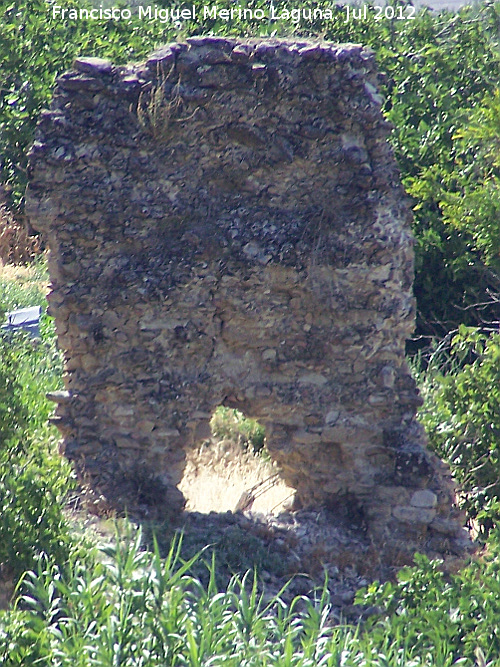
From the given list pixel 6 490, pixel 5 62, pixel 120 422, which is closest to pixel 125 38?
pixel 5 62

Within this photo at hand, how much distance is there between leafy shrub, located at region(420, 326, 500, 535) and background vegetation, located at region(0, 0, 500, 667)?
0.04 ft

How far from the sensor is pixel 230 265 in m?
5.09

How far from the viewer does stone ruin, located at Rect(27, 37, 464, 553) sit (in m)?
5.00

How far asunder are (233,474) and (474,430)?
1879 millimetres

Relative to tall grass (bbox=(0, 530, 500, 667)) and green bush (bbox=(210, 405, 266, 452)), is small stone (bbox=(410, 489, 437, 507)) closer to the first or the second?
tall grass (bbox=(0, 530, 500, 667))

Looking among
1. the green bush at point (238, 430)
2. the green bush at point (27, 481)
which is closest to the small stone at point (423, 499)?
the green bush at point (27, 481)

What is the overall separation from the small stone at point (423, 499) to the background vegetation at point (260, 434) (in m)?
0.46

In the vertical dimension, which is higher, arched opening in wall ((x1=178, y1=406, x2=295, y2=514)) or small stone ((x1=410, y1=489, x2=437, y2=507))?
small stone ((x1=410, y1=489, x2=437, y2=507))

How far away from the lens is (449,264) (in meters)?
9.45

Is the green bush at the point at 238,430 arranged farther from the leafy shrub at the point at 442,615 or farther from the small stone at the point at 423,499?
the leafy shrub at the point at 442,615

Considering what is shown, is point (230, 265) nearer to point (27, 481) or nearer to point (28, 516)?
point (27, 481)

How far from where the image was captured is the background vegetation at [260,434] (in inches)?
135

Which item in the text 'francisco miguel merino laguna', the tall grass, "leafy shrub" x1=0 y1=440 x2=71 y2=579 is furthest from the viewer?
the text 'francisco miguel merino laguna'

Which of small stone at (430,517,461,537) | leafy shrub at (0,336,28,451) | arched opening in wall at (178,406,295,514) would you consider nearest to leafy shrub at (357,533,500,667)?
small stone at (430,517,461,537)
